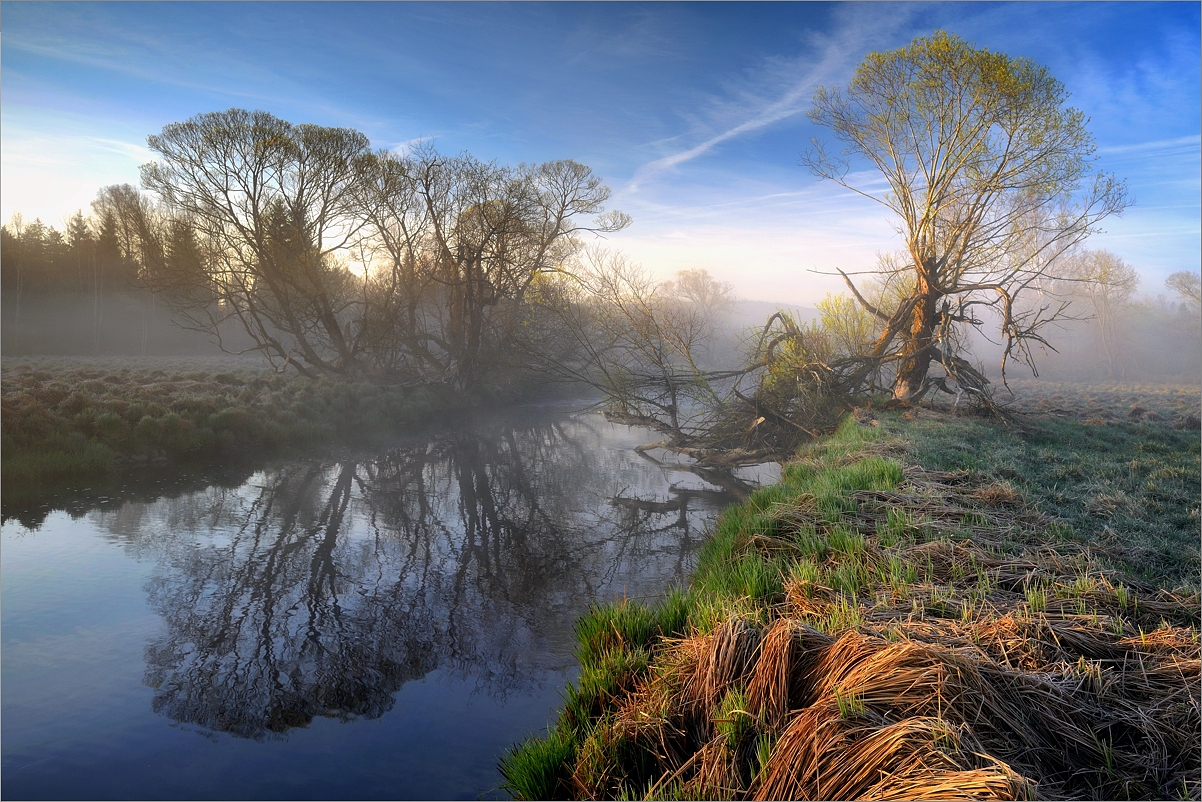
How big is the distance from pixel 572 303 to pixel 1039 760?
501 inches

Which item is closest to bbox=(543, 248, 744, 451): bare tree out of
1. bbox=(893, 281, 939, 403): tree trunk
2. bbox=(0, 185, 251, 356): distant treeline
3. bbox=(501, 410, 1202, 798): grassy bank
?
bbox=(893, 281, 939, 403): tree trunk

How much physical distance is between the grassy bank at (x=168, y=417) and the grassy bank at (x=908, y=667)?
10131mm

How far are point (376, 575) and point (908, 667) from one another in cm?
567

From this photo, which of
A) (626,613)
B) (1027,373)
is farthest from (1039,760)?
(1027,373)

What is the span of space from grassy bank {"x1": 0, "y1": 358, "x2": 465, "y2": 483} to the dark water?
125 centimetres

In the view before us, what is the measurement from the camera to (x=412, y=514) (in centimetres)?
956

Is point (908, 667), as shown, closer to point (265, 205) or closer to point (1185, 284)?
point (265, 205)

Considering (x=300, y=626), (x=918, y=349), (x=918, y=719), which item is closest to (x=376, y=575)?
(x=300, y=626)

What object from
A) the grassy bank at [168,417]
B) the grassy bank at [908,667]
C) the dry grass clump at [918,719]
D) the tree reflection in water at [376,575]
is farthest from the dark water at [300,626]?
the dry grass clump at [918,719]

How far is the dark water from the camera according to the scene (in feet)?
12.7

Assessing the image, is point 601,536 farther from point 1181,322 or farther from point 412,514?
point 1181,322

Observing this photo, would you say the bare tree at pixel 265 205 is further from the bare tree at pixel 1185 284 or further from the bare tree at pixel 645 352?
the bare tree at pixel 1185 284

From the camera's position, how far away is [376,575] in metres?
6.90

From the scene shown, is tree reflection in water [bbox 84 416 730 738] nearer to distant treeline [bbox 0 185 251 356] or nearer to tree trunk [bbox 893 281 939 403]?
tree trunk [bbox 893 281 939 403]
